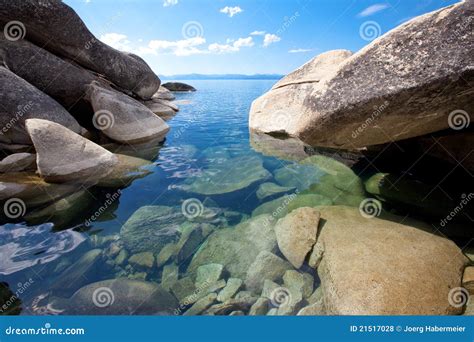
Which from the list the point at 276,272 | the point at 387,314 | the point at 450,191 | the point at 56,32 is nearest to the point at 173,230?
the point at 276,272

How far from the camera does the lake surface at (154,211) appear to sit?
4.43 m

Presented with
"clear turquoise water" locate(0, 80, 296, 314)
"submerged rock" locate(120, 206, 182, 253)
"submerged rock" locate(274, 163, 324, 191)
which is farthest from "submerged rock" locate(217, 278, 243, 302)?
"submerged rock" locate(274, 163, 324, 191)

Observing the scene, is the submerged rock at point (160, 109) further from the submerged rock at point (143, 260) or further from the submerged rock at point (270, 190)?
the submerged rock at point (143, 260)

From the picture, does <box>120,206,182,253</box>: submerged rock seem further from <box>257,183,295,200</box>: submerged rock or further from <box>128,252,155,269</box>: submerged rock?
<box>257,183,295,200</box>: submerged rock

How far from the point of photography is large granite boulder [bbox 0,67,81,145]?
8.16 meters

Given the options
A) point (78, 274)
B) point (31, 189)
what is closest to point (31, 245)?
point (78, 274)

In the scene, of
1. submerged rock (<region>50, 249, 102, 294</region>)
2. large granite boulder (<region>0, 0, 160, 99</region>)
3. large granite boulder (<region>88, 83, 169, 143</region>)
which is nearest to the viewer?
submerged rock (<region>50, 249, 102, 294</region>)

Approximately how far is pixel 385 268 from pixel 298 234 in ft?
4.62

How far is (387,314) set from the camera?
10.2 feet

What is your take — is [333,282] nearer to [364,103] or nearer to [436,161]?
[364,103]

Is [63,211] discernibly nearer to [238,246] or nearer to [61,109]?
[238,246]

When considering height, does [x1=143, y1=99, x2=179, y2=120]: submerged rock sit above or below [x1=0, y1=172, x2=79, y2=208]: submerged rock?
above

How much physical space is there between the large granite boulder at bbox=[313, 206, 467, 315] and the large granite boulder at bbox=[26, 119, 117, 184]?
19.9 feet

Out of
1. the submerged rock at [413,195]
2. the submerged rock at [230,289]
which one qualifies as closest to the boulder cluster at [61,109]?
the submerged rock at [230,289]
